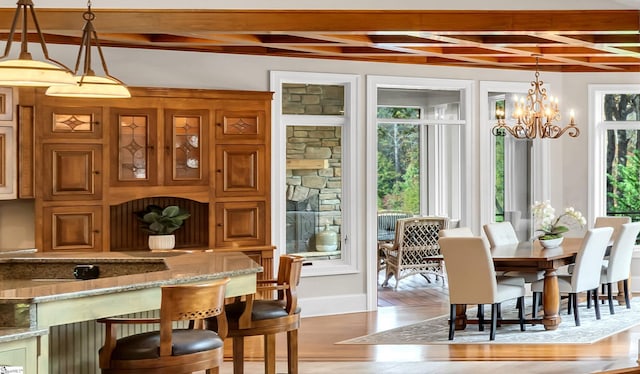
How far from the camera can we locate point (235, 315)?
490 cm

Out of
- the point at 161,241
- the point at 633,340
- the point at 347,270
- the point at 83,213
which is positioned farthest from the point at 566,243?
the point at 83,213

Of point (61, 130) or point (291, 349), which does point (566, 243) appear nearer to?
point (291, 349)

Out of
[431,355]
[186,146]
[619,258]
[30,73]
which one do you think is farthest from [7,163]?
[619,258]

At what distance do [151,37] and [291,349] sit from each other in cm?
357

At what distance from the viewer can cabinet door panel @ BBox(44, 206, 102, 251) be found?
7074mm

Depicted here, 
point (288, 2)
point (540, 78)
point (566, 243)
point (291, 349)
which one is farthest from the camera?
point (540, 78)

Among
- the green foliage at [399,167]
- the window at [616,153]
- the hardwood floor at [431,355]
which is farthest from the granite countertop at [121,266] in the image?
the window at [616,153]

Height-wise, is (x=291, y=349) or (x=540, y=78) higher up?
(x=540, y=78)

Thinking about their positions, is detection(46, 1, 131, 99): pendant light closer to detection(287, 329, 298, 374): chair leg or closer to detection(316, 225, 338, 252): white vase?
detection(287, 329, 298, 374): chair leg

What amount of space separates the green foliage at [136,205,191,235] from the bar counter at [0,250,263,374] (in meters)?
1.97

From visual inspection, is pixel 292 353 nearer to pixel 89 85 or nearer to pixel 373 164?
pixel 89 85

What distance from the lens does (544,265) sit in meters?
7.46

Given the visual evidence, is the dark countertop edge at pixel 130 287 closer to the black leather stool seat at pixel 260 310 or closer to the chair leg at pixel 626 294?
the black leather stool seat at pixel 260 310

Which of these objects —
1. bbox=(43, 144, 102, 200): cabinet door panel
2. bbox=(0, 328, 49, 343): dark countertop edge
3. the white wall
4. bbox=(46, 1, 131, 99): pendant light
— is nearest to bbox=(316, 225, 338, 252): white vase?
the white wall
